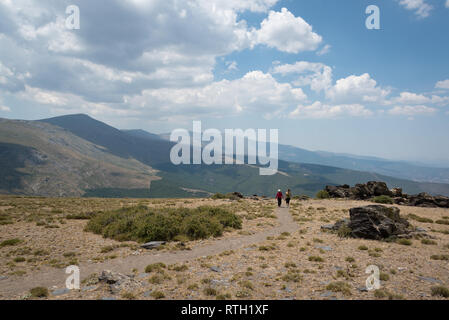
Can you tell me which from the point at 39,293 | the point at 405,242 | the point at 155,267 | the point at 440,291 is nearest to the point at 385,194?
the point at 405,242

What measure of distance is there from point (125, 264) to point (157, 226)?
5.84 meters

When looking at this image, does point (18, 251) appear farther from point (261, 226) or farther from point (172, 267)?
point (261, 226)

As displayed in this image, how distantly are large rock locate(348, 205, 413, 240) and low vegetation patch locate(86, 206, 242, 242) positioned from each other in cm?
1031

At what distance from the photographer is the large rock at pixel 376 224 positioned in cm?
1900

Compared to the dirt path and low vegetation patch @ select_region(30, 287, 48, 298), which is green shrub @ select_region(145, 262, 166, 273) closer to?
the dirt path

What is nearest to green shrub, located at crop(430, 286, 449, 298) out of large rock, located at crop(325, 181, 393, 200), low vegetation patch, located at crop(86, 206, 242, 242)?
low vegetation patch, located at crop(86, 206, 242, 242)

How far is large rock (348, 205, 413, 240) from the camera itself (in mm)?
19000

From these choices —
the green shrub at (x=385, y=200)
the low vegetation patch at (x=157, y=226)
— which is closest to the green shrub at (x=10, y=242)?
the low vegetation patch at (x=157, y=226)

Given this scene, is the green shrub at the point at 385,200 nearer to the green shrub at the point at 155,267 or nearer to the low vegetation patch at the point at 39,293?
the green shrub at the point at 155,267

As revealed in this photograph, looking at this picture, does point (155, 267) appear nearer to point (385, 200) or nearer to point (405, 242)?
point (405, 242)

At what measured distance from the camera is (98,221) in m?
23.7
